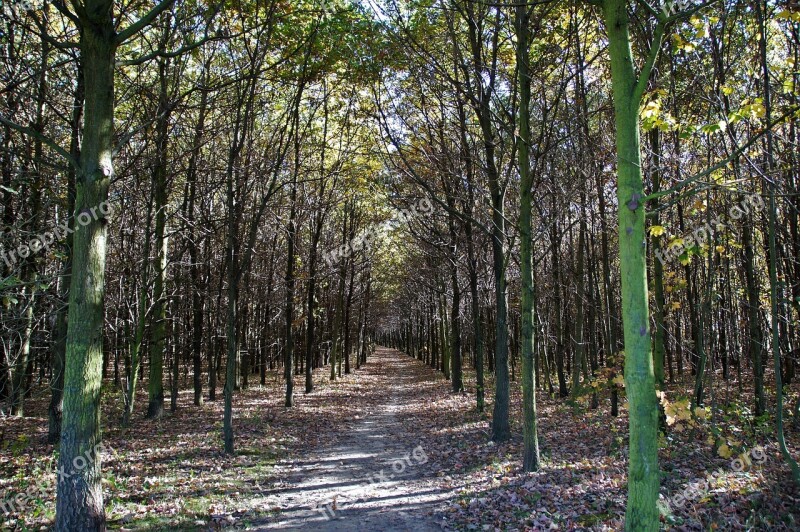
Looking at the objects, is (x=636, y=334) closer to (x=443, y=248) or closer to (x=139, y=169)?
(x=139, y=169)

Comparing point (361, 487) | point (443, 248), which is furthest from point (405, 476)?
point (443, 248)

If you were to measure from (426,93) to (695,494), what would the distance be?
9.33 m

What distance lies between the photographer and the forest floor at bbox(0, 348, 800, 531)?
18.5ft

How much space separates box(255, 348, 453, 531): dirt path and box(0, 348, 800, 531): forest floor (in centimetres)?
3

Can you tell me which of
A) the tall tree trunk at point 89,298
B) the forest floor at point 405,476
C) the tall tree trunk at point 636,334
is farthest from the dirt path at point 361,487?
the tall tree trunk at point 636,334

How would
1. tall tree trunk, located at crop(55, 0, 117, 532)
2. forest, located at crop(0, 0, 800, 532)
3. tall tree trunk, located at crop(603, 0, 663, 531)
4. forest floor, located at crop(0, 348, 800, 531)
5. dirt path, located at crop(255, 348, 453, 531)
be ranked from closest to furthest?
tall tree trunk, located at crop(603, 0, 663, 531)
tall tree trunk, located at crop(55, 0, 117, 532)
forest, located at crop(0, 0, 800, 532)
forest floor, located at crop(0, 348, 800, 531)
dirt path, located at crop(255, 348, 453, 531)

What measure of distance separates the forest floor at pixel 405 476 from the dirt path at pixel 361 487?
0.03 m

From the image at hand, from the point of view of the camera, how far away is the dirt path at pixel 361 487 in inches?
241

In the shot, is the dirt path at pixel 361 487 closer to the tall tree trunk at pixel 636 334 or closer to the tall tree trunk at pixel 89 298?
the tall tree trunk at pixel 89 298

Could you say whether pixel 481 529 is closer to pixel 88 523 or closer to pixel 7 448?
pixel 88 523

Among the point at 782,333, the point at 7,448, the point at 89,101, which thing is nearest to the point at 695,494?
the point at 89,101

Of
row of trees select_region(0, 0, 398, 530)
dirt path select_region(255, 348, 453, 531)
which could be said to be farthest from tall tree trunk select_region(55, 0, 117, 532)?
dirt path select_region(255, 348, 453, 531)

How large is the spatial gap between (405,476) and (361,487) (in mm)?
900

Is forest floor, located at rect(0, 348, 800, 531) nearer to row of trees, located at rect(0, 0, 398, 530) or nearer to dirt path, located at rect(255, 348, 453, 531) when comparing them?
dirt path, located at rect(255, 348, 453, 531)
